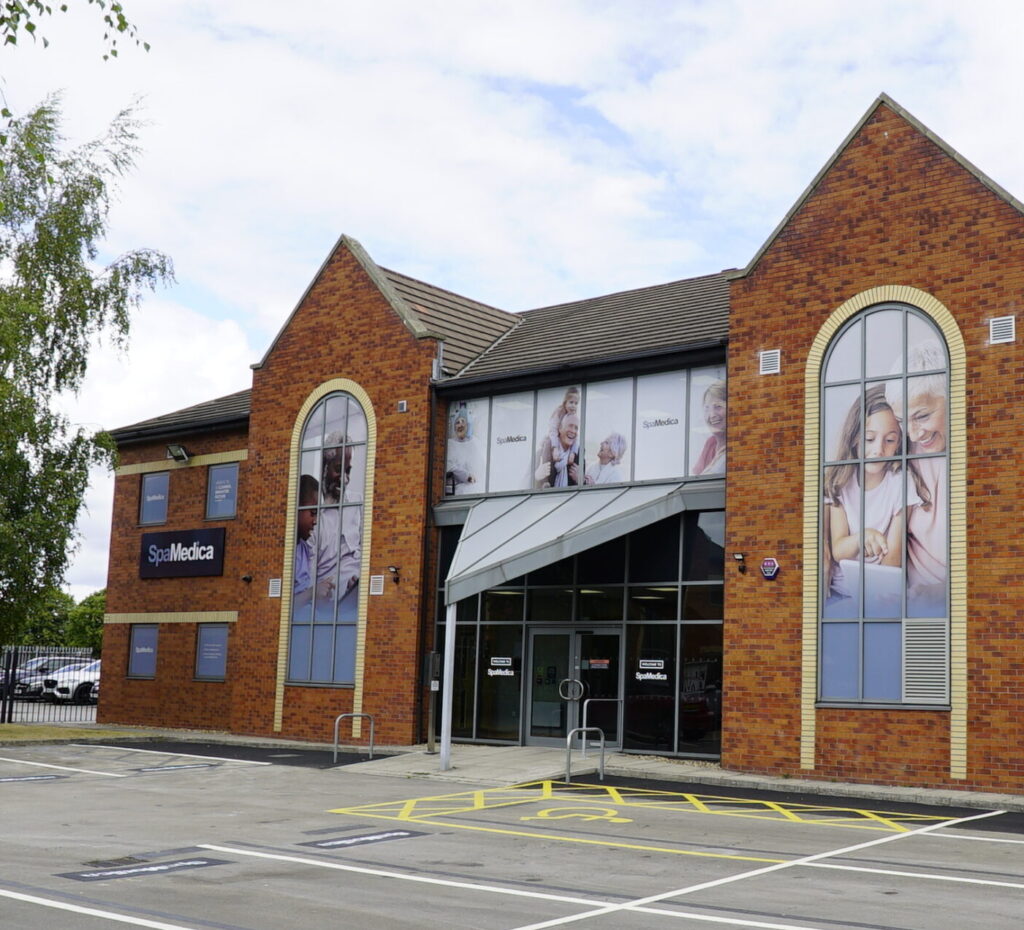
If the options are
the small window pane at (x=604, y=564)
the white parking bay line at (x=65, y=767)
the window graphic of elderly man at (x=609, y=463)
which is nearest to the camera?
the white parking bay line at (x=65, y=767)

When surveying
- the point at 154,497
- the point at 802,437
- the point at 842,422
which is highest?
the point at 842,422

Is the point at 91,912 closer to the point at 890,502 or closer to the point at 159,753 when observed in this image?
the point at 890,502

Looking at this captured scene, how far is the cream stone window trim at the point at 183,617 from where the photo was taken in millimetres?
26281

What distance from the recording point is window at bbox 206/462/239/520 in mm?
26859

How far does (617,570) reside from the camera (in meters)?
20.4

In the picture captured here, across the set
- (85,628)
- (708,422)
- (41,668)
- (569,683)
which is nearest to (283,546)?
Result: (569,683)

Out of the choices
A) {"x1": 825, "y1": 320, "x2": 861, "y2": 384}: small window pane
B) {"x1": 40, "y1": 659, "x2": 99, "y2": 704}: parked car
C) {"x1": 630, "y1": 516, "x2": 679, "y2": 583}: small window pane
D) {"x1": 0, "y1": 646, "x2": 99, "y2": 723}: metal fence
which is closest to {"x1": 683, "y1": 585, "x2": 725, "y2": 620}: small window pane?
{"x1": 630, "y1": 516, "x2": 679, "y2": 583}: small window pane

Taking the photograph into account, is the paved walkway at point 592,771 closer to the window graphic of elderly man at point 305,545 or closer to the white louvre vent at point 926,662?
the white louvre vent at point 926,662

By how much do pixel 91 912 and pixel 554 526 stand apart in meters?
12.1

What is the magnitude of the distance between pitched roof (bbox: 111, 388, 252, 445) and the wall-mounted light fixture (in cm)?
43

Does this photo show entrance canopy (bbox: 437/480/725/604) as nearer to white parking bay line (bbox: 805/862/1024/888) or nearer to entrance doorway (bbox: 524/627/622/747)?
entrance doorway (bbox: 524/627/622/747)

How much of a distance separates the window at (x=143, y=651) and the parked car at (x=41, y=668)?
389 inches

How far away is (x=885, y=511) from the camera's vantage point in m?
17.2

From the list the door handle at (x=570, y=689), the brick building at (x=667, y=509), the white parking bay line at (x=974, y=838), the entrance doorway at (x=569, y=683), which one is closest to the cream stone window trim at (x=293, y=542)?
the brick building at (x=667, y=509)
